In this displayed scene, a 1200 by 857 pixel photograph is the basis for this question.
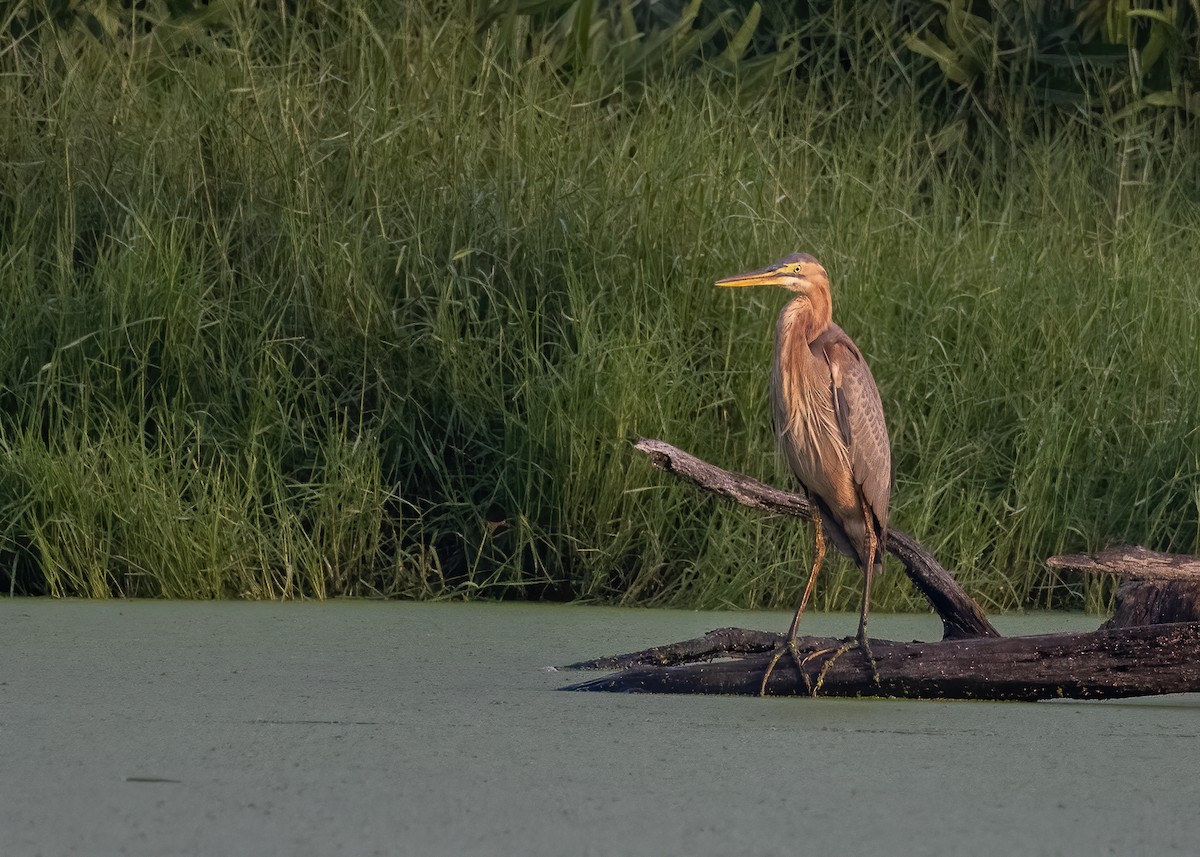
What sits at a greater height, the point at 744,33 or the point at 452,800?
the point at 744,33

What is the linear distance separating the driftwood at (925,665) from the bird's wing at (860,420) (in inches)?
10.5

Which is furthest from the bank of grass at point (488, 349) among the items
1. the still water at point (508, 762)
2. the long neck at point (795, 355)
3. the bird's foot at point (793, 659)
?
the bird's foot at point (793, 659)

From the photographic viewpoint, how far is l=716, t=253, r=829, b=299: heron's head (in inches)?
132

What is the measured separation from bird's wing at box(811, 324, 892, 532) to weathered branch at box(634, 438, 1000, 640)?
88mm

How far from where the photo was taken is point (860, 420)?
10.8 ft

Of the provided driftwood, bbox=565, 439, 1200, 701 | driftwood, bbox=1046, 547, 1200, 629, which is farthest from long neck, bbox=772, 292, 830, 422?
driftwood, bbox=1046, 547, 1200, 629

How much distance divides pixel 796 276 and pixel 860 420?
1.02 feet

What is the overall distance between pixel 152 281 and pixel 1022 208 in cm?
280

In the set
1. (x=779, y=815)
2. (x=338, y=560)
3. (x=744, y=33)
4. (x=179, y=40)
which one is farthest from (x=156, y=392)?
(x=779, y=815)

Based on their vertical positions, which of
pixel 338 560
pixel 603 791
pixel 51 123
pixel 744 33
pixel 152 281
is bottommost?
pixel 338 560

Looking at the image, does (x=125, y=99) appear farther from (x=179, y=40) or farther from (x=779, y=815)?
(x=779, y=815)

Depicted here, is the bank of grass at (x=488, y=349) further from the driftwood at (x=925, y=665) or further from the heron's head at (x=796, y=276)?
the driftwood at (x=925, y=665)

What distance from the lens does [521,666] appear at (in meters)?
3.30

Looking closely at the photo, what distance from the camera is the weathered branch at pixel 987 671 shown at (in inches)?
109
